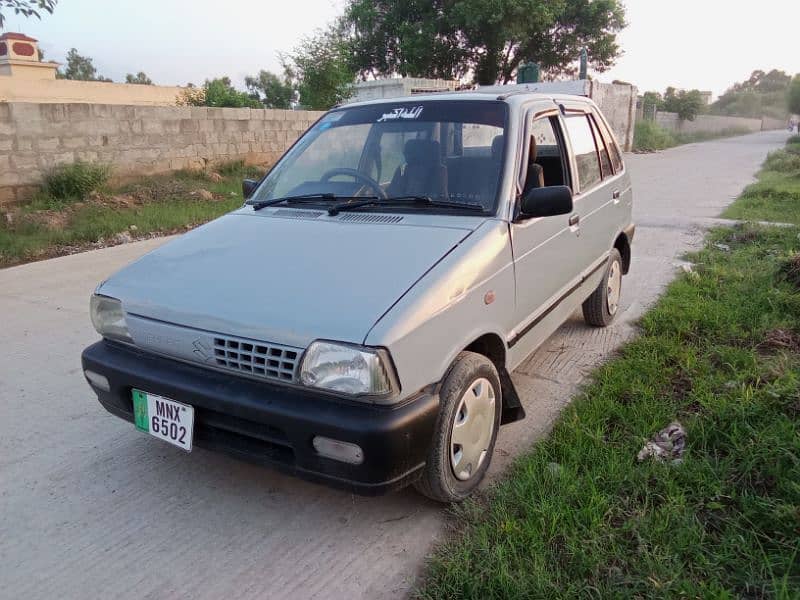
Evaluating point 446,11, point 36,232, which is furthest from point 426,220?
point 446,11

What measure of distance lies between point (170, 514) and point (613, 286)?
11.5ft

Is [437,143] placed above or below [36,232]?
above

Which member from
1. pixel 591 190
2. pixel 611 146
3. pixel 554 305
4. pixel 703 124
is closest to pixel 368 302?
pixel 554 305

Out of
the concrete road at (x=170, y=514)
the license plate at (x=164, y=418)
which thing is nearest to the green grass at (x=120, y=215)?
the concrete road at (x=170, y=514)

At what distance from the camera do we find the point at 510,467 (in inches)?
109

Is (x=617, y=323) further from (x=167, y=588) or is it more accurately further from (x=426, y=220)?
(x=167, y=588)

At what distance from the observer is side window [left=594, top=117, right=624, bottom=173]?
4454 mm

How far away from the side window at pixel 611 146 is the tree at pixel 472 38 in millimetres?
18600

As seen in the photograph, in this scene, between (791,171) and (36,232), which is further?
(791,171)

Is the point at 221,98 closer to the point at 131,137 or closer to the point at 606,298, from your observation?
the point at 131,137

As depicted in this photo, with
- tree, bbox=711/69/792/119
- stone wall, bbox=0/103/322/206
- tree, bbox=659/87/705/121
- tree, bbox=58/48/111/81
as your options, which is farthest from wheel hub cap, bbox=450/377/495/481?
tree, bbox=711/69/792/119

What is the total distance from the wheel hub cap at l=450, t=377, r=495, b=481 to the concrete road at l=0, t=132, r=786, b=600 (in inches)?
9.1

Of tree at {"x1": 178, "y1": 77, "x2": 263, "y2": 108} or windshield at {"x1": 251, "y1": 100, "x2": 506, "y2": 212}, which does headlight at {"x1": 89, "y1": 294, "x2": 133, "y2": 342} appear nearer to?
windshield at {"x1": 251, "y1": 100, "x2": 506, "y2": 212}

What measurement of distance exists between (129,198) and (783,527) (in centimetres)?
939
